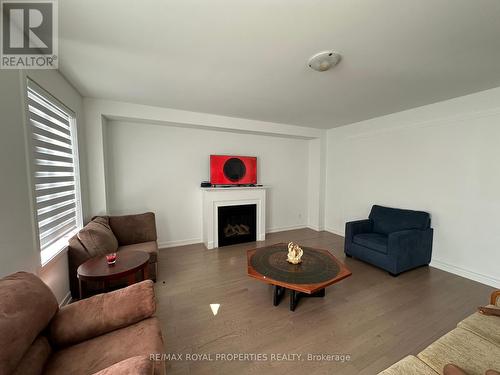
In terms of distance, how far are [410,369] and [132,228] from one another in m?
3.13

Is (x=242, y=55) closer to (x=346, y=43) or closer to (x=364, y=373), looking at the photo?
(x=346, y=43)

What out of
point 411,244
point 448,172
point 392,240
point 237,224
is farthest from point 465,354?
point 237,224

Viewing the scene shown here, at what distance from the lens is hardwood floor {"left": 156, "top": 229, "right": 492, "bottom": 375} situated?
4.96ft

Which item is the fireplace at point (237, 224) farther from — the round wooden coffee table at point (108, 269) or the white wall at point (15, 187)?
the white wall at point (15, 187)

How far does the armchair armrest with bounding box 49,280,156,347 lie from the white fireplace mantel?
7.72 ft

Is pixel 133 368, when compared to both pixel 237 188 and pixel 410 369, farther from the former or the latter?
pixel 237 188

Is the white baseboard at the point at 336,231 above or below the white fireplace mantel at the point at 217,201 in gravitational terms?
below

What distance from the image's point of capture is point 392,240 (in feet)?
8.73

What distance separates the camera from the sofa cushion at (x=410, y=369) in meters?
0.96

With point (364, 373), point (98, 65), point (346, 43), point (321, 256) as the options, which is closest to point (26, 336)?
point (364, 373)

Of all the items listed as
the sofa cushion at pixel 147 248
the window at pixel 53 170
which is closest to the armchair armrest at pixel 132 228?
the sofa cushion at pixel 147 248

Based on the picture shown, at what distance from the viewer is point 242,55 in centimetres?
180

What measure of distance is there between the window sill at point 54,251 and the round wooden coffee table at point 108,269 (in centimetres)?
24

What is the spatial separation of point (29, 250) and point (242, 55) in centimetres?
229
